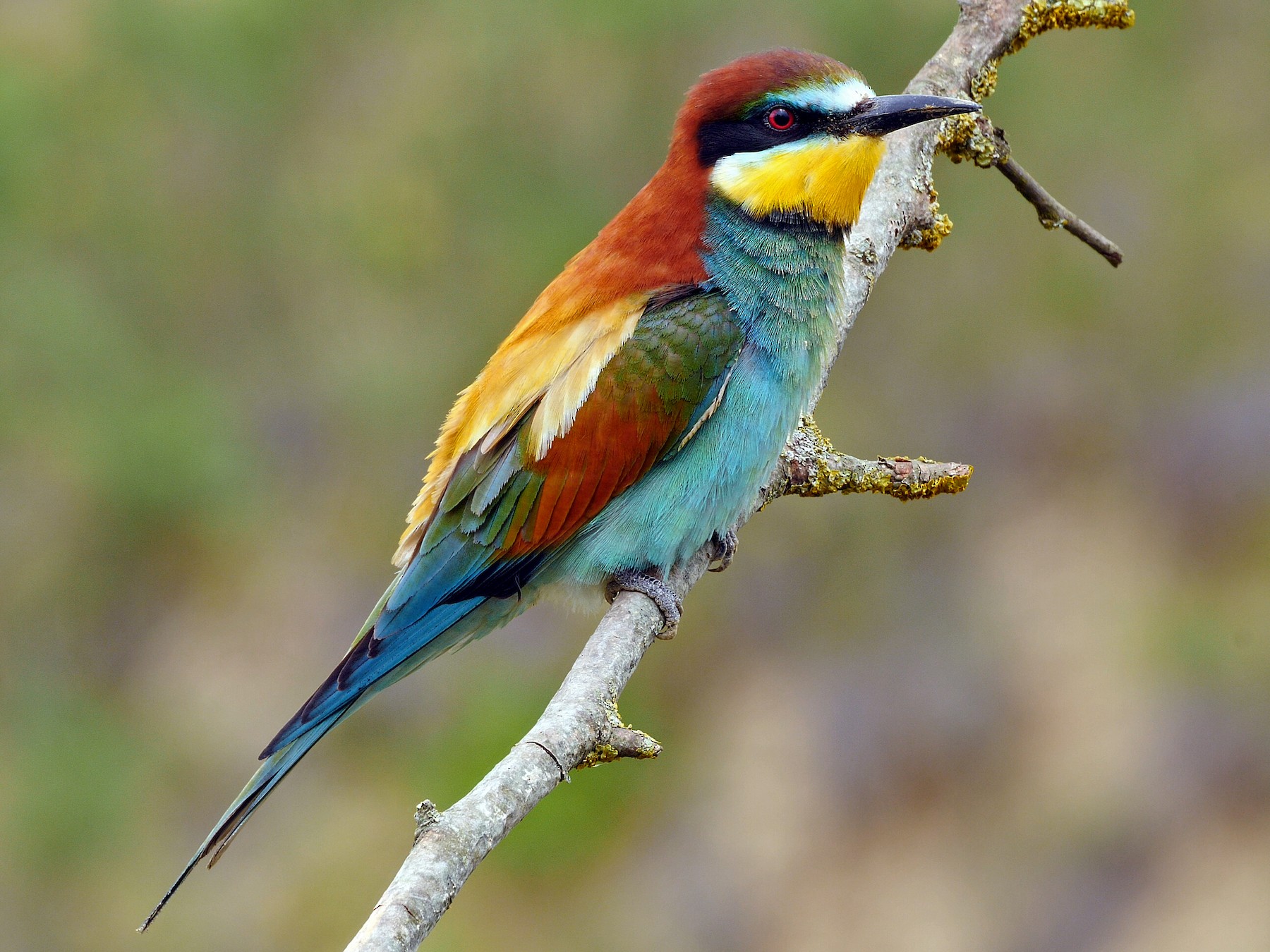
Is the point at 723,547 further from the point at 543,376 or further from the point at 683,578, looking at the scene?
the point at 543,376

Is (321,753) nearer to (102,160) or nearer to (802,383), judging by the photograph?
(102,160)

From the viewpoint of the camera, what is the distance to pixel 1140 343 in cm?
568

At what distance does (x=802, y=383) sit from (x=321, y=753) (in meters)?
3.72

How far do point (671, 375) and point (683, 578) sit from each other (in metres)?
0.45

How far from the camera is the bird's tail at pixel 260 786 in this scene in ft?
7.84

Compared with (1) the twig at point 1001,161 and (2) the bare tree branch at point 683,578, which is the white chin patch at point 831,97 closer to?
(2) the bare tree branch at point 683,578

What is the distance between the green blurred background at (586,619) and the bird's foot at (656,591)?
2.76 metres

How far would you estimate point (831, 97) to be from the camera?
9.29 feet

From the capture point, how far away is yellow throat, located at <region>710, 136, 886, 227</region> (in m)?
2.84

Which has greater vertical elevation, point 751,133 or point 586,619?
point 586,619

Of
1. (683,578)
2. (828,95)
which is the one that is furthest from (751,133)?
(683,578)

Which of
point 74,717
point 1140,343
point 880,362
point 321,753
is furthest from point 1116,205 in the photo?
point 74,717

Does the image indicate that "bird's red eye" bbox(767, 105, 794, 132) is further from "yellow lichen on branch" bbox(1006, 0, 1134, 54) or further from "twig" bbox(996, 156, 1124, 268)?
"yellow lichen on branch" bbox(1006, 0, 1134, 54)

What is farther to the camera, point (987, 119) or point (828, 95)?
point (987, 119)
